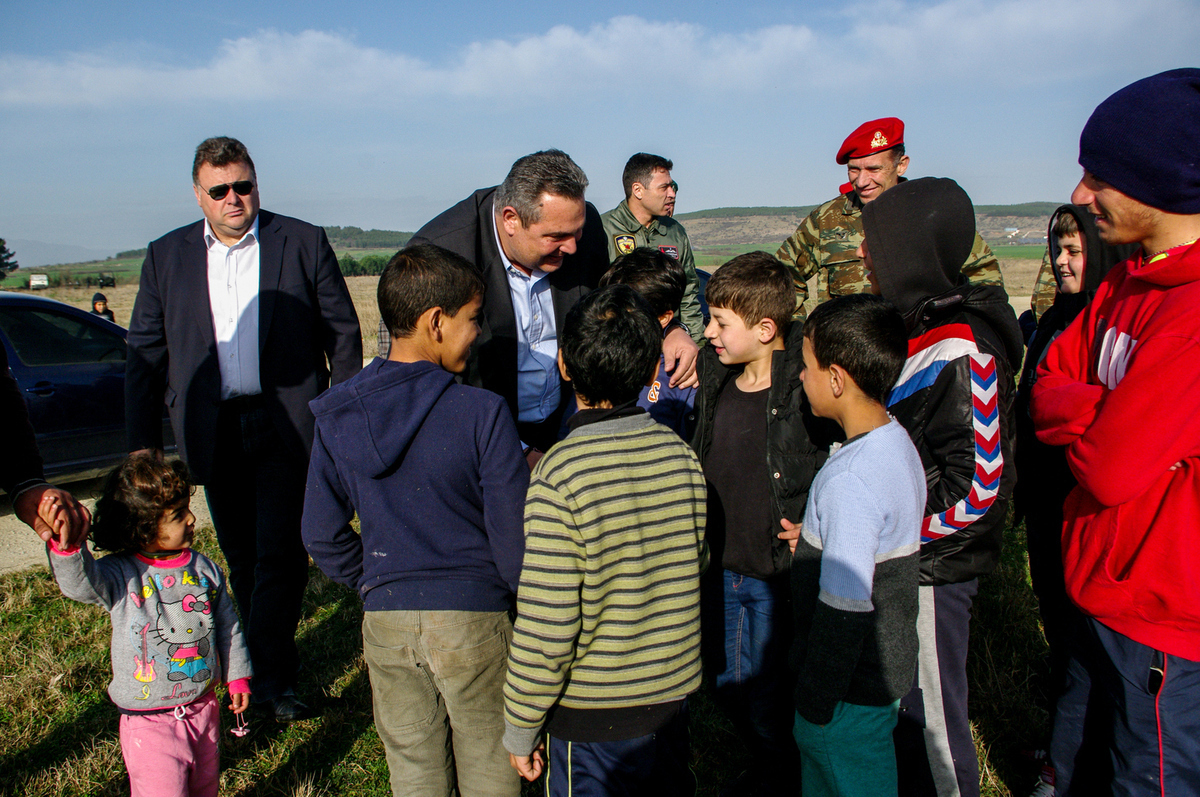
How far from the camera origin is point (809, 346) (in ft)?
6.89

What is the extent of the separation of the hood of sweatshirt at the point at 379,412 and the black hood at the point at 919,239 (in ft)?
4.88

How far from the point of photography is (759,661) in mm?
2580

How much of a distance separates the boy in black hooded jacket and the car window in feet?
22.4

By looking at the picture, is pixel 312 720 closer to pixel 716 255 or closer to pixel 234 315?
pixel 234 315

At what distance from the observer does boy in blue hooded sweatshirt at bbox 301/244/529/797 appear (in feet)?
6.30

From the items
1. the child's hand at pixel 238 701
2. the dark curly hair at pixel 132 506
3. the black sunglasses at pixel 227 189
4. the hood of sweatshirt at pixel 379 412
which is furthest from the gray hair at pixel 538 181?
the child's hand at pixel 238 701

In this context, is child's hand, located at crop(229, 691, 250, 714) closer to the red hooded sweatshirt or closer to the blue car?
the red hooded sweatshirt

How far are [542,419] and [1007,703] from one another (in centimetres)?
248

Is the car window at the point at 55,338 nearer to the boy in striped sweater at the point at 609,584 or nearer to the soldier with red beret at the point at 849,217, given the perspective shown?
the soldier with red beret at the point at 849,217

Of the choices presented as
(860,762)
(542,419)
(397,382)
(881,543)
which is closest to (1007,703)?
(860,762)

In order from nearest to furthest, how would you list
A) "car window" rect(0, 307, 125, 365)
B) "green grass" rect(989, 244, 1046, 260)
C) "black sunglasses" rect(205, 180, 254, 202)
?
"black sunglasses" rect(205, 180, 254, 202) < "car window" rect(0, 307, 125, 365) < "green grass" rect(989, 244, 1046, 260)

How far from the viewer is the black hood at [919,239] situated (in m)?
2.26

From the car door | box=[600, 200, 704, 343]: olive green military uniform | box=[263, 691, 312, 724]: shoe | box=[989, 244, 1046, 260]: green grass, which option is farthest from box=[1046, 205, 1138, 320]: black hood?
box=[989, 244, 1046, 260]: green grass

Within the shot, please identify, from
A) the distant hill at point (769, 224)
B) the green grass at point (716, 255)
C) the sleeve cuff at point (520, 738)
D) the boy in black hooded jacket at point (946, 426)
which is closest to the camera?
the sleeve cuff at point (520, 738)
